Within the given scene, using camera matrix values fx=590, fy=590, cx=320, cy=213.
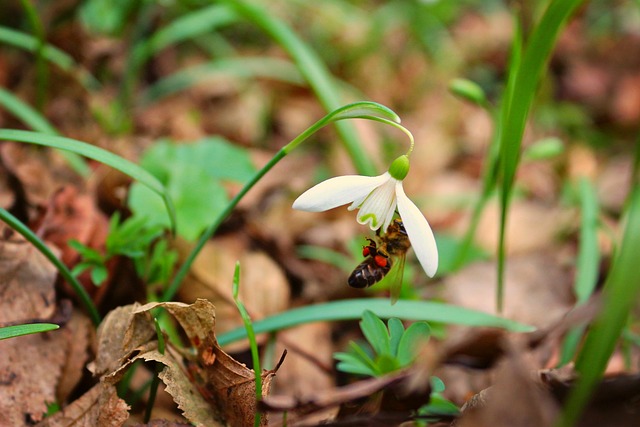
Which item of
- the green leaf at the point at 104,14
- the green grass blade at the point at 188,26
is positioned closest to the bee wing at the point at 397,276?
the green grass blade at the point at 188,26

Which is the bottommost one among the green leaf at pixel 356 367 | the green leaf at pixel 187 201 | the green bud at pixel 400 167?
the green leaf at pixel 356 367

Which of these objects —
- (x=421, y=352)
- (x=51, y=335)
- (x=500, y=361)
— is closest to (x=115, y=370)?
(x=51, y=335)

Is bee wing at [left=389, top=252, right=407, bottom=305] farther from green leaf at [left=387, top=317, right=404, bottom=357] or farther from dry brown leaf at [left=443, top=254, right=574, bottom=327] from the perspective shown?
dry brown leaf at [left=443, top=254, right=574, bottom=327]

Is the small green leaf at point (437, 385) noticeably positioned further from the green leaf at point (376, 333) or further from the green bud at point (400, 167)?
the green bud at point (400, 167)

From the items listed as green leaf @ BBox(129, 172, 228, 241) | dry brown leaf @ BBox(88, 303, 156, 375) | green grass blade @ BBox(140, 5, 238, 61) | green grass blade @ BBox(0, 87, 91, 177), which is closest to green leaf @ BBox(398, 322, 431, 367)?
dry brown leaf @ BBox(88, 303, 156, 375)

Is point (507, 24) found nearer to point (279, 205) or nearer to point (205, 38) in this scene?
point (205, 38)

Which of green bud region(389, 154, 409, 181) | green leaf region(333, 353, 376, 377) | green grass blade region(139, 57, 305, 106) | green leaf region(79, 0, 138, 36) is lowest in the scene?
green leaf region(333, 353, 376, 377)
